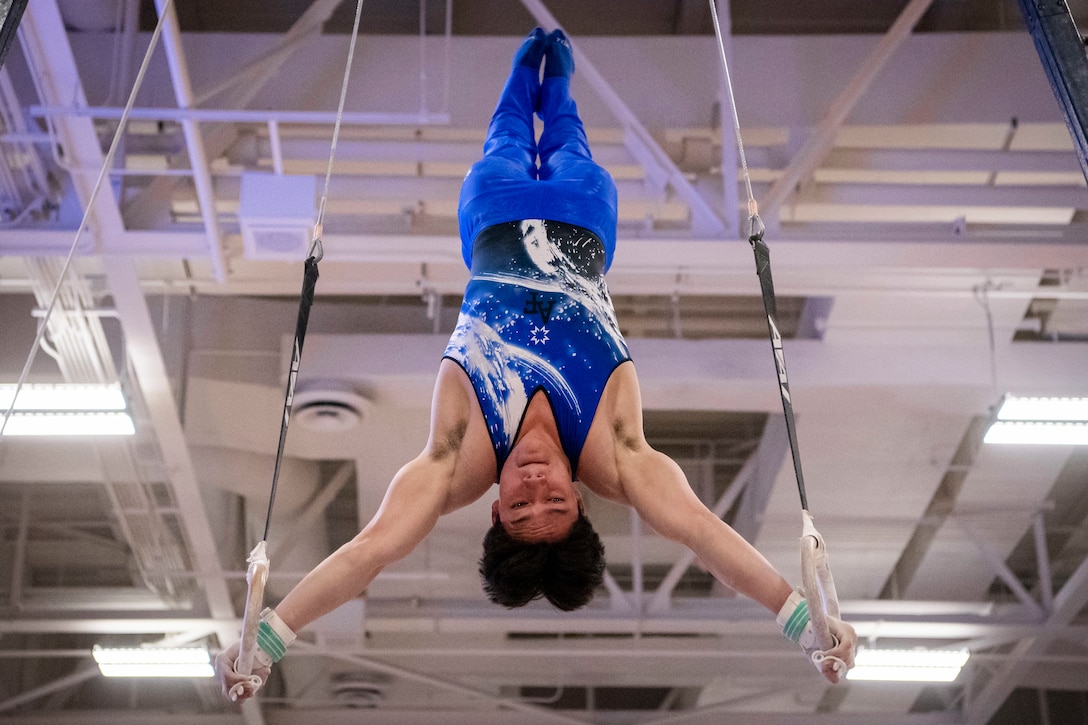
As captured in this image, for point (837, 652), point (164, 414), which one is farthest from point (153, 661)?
point (837, 652)

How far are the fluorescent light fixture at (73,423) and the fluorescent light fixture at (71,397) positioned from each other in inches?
3.0

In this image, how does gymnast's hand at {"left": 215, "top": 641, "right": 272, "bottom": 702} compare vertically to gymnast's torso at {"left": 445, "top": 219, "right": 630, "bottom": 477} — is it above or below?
below

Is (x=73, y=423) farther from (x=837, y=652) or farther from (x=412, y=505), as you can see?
(x=837, y=652)

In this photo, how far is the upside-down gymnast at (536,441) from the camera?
9.57ft

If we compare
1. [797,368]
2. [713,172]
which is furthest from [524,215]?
[797,368]

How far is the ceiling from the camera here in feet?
19.0

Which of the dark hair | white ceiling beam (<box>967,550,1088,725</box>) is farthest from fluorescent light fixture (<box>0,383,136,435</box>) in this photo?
white ceiling beam (<box>967,550,1088,725</box>)

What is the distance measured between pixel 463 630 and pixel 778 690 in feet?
10.9

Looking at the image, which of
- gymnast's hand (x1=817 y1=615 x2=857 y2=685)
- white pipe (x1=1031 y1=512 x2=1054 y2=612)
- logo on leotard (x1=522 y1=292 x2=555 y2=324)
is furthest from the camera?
white pipe (x1=1031 y1=512 x2=1054 y2=612)

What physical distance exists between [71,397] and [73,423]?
206 mm

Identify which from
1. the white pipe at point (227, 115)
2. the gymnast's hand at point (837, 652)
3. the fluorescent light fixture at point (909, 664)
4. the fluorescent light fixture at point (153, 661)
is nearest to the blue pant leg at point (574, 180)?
the white pipe at point (227, 115)

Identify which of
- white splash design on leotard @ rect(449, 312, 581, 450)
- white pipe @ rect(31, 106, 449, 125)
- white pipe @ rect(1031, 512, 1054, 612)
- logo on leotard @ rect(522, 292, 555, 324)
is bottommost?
white splash design on leotard @ rect(449, 312, 581, 450)

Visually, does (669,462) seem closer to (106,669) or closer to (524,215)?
(524,215)

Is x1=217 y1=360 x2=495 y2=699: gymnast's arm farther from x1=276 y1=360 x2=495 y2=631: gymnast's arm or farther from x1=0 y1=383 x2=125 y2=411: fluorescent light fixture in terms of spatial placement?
x1=0 y1=383 x2=125 y2=411: fluorescent light fixture
